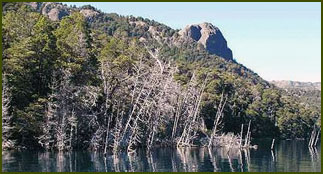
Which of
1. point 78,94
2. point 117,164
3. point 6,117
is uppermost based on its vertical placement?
point 78,94

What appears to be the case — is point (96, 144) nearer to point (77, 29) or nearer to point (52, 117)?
point (52, 117)

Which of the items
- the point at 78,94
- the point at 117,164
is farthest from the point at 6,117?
the point at 117,164

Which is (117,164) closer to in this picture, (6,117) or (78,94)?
(6,117)

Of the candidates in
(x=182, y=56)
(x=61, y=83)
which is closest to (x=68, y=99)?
(x=61, y=83)

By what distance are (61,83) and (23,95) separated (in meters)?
4.29

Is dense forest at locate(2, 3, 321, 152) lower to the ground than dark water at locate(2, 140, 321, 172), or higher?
higher

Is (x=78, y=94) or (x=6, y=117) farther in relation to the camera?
(x=78, y=94)

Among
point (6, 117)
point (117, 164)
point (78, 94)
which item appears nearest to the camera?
point (117, 164)

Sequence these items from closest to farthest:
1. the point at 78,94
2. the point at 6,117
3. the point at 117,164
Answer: the point at 117,164, the point at 6,117, the point at 78,94

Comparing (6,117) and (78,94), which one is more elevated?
(78,94)

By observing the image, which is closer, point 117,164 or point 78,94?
point 117,164

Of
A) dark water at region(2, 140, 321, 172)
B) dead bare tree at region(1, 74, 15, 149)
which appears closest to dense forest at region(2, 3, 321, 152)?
dead bare tree at region(1, 74, 15, 149)

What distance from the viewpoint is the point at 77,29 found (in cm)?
6175

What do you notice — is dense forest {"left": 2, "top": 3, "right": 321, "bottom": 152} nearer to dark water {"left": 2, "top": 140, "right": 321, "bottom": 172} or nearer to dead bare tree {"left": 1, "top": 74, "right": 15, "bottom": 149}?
dead bare tree {"left": 1, "top": 74, "right": 15, "bottom": 149}
